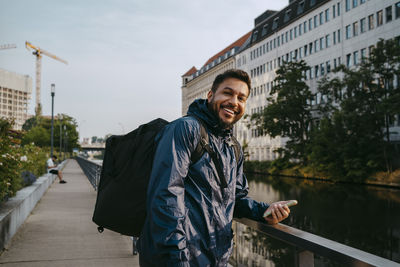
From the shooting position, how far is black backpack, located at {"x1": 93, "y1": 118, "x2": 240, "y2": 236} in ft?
8.46

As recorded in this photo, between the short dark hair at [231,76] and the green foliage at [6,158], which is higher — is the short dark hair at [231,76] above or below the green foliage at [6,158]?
above

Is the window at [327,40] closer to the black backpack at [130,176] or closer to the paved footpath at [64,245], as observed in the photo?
the paved footpath at [64,245]

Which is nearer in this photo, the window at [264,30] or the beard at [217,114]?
the beard at [217,114]

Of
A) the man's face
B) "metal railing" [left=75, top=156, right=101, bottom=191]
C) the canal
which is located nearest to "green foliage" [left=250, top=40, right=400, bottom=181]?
the canal

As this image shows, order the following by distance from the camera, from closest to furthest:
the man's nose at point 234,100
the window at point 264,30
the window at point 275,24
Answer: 1. the man's nose at point 234,100
2. the window at point 275,24
3. the window at point 264,30

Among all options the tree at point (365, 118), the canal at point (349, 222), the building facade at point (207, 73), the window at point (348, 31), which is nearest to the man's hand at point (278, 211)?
the canal at point (349, 222)

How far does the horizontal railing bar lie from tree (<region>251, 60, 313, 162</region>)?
47.1 m

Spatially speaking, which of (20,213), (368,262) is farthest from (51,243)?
(368,262)

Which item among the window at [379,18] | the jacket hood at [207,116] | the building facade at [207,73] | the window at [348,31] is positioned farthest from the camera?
the building facade at [207,73]

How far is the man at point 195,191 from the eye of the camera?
7.39ft

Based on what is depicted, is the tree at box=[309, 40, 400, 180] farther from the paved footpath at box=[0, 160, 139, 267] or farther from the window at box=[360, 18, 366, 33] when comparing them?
the paved footpath at box=[0, 160, 139, 267]

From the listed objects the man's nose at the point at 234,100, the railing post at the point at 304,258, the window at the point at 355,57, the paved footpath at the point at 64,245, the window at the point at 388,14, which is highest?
the window at the point at 388,14

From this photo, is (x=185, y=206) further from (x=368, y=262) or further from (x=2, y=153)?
(x=2, y=153)

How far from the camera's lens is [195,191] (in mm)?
2494
